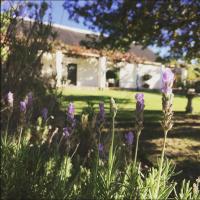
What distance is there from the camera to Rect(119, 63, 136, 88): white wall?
36.4m

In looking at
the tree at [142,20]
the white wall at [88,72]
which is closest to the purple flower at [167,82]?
the tree at [142,20]

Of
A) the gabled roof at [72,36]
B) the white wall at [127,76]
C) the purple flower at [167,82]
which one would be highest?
the gabled roof at [72,36]

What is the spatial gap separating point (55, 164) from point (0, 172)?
0.62 metres

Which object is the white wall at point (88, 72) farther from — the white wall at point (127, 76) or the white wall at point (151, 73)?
the white wall at point (151, 73)

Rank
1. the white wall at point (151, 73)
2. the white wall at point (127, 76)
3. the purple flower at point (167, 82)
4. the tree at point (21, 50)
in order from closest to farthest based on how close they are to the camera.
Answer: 1. the purple flower at point (167, 82)
2. the tree at point (21, 50)
3. the white wall at point (127, 76)
4. the white wall at point (151, 73)

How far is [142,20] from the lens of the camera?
1112 cm

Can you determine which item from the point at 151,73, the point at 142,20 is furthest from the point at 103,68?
the point at 142,20

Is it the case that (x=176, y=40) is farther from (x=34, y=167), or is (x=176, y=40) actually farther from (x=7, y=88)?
(x=34, y=167)

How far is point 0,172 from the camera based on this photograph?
4.29 meters

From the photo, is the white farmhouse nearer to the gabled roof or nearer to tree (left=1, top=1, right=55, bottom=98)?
the gabled roof

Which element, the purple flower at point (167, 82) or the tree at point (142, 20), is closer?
the purple flower at point (167, 82)

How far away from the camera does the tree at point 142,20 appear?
35.7ft

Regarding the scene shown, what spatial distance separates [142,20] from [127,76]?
2620 cm

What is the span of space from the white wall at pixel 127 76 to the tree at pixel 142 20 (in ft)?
79.4
